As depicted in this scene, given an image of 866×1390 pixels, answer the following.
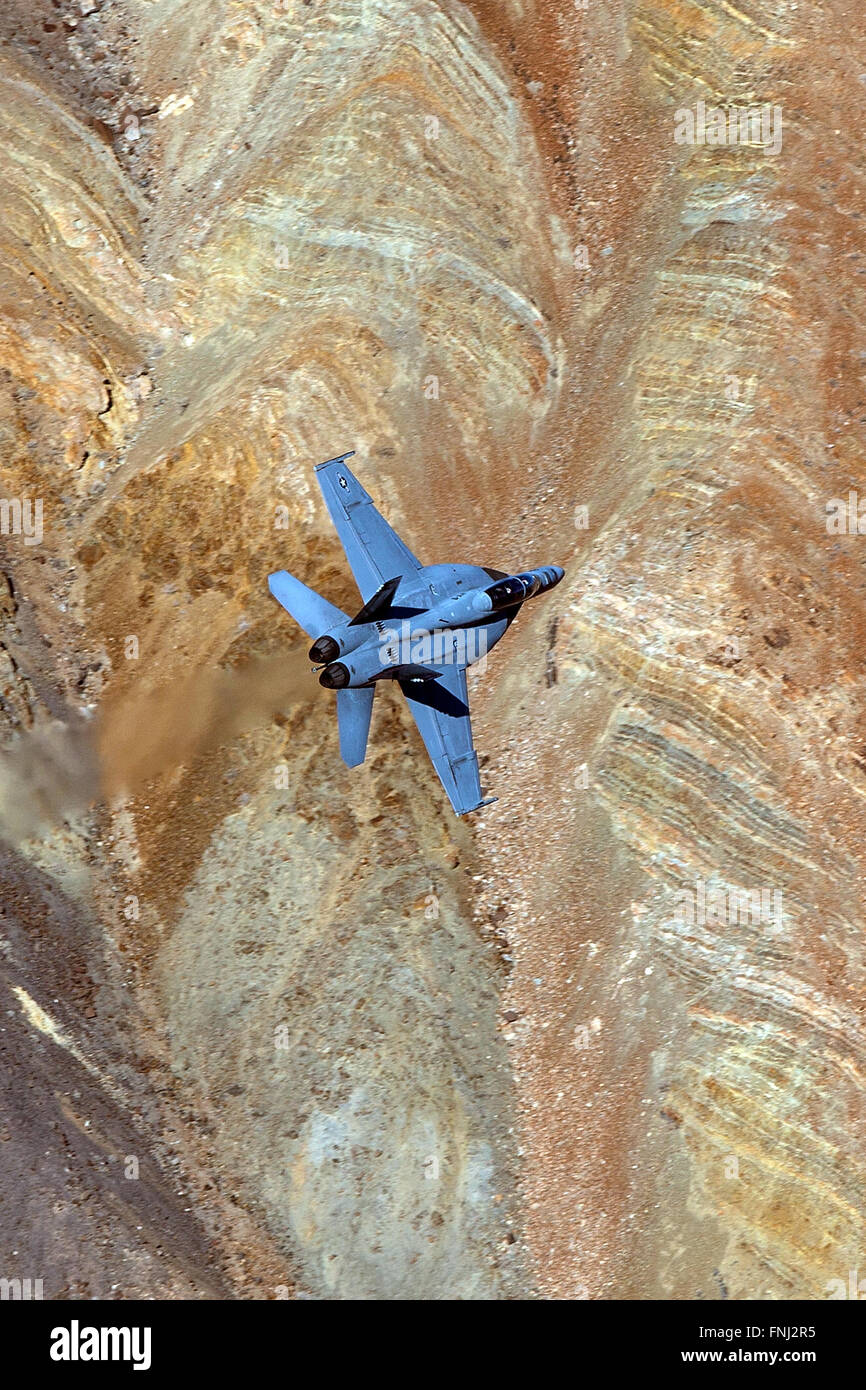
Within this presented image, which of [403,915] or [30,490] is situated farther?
[30,490]

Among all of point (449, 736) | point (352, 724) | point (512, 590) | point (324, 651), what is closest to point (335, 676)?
point (324, 651)

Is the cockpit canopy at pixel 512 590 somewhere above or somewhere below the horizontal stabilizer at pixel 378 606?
above

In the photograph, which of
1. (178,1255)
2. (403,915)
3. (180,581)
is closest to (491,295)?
(180,581)

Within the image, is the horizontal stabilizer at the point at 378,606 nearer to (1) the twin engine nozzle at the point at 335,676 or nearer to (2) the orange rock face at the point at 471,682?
(1) the twin engine nozzle at the point at 335,676

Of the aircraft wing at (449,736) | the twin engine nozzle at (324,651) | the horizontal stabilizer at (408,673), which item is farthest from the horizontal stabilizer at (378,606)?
the aircraft wing at (449,736)

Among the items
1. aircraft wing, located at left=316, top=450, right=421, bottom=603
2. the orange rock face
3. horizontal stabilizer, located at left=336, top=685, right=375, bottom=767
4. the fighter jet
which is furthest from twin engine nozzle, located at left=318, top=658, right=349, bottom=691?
the orange rock face

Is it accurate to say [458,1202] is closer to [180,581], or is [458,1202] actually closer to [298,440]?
[180,581]
